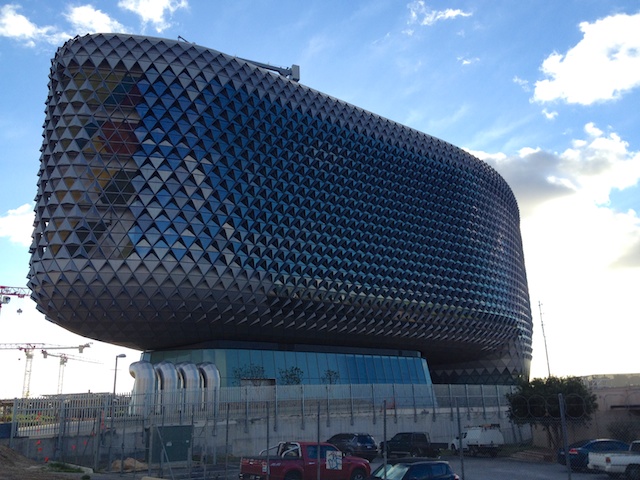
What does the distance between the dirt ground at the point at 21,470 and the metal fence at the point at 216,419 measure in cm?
255

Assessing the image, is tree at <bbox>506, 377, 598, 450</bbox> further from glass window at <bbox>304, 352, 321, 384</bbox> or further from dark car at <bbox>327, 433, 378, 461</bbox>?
glass window at <bbox>304, 352, 321, 384</bbox>

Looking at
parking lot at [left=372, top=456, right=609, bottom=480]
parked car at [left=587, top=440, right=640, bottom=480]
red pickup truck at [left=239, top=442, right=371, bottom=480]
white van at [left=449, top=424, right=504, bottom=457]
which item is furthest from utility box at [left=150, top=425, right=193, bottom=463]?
white van at [left=449, top=424, right=504, bottom=457]

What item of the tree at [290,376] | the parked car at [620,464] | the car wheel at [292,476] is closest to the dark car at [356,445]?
the car wheel at [292,476]

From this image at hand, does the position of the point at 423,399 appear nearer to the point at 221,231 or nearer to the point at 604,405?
the point at 604,405

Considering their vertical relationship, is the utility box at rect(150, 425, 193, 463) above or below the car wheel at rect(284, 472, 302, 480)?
above

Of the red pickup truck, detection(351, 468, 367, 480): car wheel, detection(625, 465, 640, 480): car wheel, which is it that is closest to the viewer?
the red pickup truck

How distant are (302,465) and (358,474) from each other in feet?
9.36

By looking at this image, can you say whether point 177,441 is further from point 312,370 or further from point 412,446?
point 312,370

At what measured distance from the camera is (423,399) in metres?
50.8

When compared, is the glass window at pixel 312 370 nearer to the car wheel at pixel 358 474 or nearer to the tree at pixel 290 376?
the tree at pixel 290 376

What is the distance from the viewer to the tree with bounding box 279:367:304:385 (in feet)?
231

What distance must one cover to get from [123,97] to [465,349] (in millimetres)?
64806

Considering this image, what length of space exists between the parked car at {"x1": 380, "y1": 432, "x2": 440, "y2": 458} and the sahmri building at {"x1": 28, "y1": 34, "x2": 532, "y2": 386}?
98.3 feet

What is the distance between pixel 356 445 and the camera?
3341 cm
